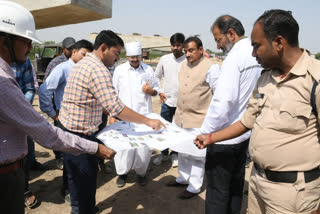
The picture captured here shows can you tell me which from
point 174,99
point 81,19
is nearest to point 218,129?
point 174,99

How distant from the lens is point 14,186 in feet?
4.60

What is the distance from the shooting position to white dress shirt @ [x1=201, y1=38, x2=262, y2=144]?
73.7 inches

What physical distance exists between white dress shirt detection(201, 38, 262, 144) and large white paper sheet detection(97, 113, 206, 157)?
23 centimetres

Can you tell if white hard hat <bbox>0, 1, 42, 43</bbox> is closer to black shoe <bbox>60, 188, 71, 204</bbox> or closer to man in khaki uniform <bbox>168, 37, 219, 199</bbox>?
man in khaki uniform <bbox>168, 37, 219, 199</bbox>

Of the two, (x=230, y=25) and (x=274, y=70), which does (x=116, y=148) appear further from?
(x=230, y=25)

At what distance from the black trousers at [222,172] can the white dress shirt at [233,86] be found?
0.24 meters

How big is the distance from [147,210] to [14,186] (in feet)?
6.21

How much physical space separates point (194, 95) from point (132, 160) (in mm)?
1345

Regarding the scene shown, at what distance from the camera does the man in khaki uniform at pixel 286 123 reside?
1.30 metres

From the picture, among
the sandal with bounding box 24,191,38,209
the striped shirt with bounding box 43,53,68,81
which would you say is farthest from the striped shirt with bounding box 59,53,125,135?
the striped shirt with bounding box 43,53,68,81

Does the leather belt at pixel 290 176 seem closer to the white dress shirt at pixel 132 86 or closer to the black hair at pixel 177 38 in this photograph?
the white dress shirt at pixel 132 86

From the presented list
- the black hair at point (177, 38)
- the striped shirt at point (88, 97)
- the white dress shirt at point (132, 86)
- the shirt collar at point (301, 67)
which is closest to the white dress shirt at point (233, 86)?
the shirt collar at point (301, 67)

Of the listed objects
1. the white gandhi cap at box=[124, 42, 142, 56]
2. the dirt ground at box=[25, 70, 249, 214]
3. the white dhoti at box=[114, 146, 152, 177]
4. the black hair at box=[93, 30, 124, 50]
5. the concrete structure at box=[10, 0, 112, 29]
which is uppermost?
the concrete structure at box=[10, 0, 112, 29]

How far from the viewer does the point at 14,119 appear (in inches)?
49.9
